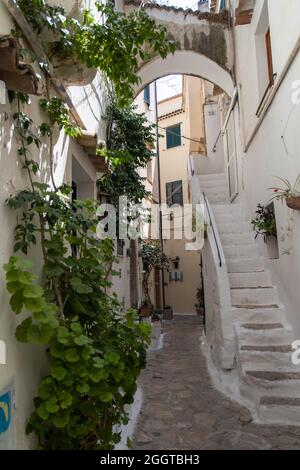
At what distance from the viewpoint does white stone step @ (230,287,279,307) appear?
5.54 meters

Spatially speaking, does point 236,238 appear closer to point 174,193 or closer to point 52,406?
point 52,406

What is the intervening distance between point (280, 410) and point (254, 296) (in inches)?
77.3

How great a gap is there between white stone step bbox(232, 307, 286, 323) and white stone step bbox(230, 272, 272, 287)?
24.8 inches

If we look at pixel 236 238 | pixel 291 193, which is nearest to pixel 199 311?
pixel 236 238

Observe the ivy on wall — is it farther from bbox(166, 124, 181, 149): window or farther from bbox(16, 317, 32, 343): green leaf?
bbox(166, 124, 181, 149): window

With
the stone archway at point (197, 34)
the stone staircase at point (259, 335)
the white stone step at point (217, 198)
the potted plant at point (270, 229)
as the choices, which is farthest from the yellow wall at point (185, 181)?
the potted plant at point (270, 229)

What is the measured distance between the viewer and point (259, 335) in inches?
195

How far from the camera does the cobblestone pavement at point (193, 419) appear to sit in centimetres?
357

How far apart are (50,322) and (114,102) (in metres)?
5.71

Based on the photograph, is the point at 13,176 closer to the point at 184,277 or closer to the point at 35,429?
the point at 35,429

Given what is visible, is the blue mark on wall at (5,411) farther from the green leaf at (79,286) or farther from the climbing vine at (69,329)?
the green leaf at (79,286)

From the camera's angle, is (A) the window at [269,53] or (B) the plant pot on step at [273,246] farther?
(A) the window at [269,53]

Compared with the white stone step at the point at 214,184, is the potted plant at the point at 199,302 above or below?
below

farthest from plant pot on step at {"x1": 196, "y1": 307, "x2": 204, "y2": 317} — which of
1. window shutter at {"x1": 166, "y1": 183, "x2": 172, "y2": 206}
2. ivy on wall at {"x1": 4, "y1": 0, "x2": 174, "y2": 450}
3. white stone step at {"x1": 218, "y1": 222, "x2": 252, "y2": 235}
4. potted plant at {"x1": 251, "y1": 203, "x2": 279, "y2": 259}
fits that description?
ivy on wall at {"x1": 4, "y1": 0, "x2": 174, "y2": 450}
